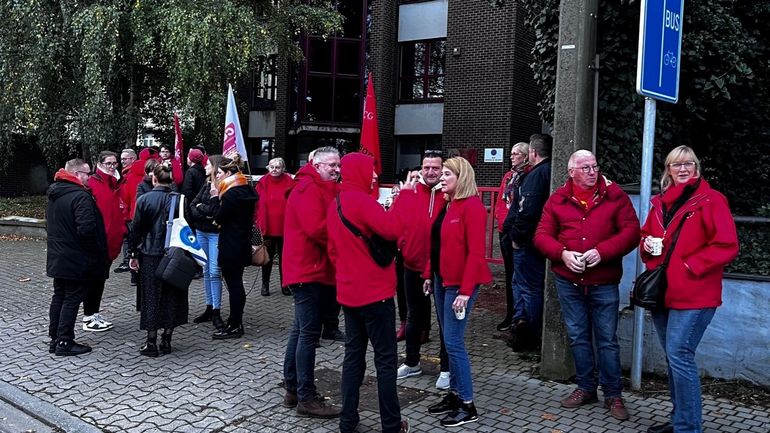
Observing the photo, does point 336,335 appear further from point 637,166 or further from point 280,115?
point 280,115

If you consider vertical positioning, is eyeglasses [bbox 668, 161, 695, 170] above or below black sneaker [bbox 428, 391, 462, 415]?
above

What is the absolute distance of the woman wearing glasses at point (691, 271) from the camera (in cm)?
409

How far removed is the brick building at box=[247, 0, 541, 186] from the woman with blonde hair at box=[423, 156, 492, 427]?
15.3 meters

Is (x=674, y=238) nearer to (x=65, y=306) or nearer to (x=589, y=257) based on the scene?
(x=589, y=257)

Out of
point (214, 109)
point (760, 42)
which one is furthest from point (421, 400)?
point (214, 109)

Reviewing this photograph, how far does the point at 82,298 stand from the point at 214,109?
854 centimetres

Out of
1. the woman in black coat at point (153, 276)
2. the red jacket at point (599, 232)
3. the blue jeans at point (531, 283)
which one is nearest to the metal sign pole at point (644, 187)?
the red jacket at point (599, 232)

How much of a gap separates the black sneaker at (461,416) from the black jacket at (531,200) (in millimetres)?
2038

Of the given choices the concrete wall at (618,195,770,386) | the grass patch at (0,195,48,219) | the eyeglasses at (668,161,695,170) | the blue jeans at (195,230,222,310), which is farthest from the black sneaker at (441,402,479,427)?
the grass patch at (0,195,48,219)

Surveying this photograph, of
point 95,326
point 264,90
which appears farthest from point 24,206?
point 95,326

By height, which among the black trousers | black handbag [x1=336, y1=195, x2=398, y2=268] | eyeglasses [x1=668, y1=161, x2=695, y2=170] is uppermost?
eyeglasses [x1=668, y1=161, x2=695, y2=170]

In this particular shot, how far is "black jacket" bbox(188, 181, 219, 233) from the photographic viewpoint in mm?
6758

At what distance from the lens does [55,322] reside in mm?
6523

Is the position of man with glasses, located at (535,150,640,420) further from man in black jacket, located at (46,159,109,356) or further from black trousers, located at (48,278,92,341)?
black trousers, located at (48,278,92,341)
